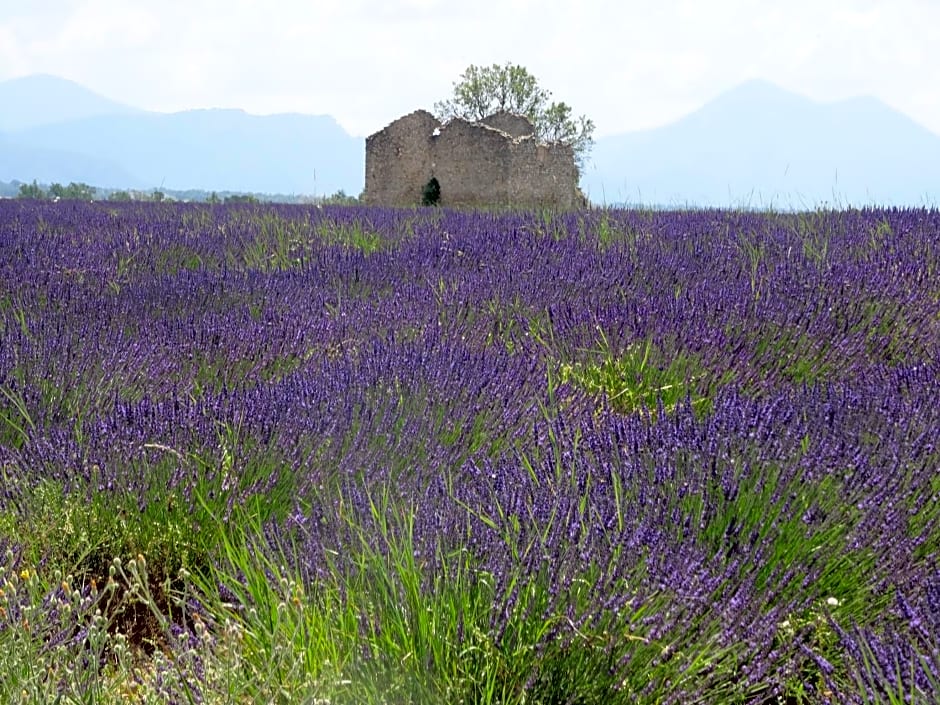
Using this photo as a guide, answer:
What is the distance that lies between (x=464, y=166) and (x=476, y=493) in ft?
55.4

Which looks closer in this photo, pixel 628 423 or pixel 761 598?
pixel 761 598

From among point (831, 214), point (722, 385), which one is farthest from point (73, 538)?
point (831, 214)

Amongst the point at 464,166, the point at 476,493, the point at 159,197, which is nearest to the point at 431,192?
the point at 464,166

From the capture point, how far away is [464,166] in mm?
18031

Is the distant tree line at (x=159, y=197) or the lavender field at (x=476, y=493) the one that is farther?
the distant tree line at (x=159, y=197)

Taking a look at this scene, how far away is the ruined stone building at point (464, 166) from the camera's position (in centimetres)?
1742

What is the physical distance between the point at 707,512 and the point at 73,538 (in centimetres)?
121

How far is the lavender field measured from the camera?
1.22 metres

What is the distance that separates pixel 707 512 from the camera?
1525 mm

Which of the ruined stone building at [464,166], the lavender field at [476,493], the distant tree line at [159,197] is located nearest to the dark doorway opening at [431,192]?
the ruined stone building at [464,166]

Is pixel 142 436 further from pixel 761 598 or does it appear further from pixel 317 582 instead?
pixel 761 598

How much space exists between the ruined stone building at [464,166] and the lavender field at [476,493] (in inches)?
546

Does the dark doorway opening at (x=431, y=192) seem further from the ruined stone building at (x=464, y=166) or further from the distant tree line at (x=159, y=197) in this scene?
the distant tree line at (x=159, y=197)

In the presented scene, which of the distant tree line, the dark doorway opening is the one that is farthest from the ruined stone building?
the distant tree line
